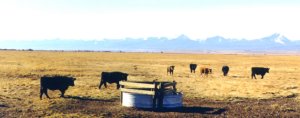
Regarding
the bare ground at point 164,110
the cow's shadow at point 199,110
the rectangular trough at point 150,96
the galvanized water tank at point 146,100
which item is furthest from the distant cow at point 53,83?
the cow's shadow at point 199,110

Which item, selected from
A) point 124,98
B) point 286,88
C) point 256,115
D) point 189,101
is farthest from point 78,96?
point 286,88

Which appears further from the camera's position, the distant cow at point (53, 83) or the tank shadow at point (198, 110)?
the distant cow at point (53, 83)

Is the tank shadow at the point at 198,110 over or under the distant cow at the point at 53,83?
under

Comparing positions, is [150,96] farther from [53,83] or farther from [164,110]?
[53,83]

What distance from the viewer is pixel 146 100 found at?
23453mm

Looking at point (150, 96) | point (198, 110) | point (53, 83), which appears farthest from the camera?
point (53, 83)

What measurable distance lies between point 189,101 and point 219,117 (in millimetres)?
5531

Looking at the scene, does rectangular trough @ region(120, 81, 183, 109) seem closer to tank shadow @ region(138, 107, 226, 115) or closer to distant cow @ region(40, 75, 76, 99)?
tank shadow @ region(138, 107, 226, 115)

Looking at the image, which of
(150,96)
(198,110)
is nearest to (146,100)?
(150,96)

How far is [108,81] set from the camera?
109ft

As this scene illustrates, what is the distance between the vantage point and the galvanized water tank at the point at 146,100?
76.9 feet

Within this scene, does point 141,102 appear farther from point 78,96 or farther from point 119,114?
point 78,96

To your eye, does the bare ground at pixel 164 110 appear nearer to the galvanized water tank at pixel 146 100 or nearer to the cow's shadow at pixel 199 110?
the cow's shadow at pixel 199 110

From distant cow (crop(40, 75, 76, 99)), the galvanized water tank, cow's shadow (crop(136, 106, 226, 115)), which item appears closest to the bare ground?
cow's shadow (crop(136, 106, 226, 115))
